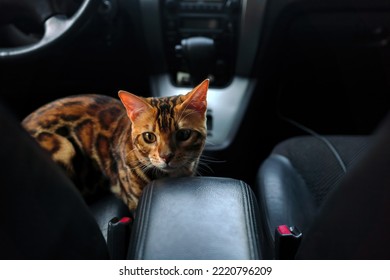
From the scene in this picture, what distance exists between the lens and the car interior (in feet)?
1.72

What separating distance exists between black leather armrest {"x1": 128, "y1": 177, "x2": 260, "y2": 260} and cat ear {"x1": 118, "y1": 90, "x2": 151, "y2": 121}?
15.8 inches

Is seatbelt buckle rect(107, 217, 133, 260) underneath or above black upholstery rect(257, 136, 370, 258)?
above

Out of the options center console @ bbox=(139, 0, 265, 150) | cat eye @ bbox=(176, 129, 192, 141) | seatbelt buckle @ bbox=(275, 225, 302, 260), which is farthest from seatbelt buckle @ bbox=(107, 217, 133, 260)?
center console @ bbox=(139, 0, 265, 150)

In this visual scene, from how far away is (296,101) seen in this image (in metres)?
2.08

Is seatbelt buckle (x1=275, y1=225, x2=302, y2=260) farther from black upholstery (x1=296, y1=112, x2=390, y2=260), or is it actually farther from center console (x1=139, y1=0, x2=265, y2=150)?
center console (x1=139, y1=0, x2=265, y2=150)

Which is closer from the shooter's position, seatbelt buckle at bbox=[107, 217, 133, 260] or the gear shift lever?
seatbelt buckle at bbox=[107, 217, 133, 260]

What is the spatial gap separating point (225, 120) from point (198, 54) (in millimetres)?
290

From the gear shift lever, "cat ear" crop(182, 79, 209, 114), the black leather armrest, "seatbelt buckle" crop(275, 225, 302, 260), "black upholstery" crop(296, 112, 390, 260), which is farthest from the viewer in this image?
the gear shift lever

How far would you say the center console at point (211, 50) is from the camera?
160 centimetres

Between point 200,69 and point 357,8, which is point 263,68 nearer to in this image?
point 200,69

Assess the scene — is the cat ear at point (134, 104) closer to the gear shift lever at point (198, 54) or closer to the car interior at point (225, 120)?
the car interior at point (225, 120)

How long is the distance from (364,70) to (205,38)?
31.5 inches

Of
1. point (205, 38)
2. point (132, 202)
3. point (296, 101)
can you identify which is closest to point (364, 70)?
point (296, 101)

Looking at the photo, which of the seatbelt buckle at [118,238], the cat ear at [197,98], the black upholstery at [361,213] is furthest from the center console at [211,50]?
the black upholstery at [361,213]
